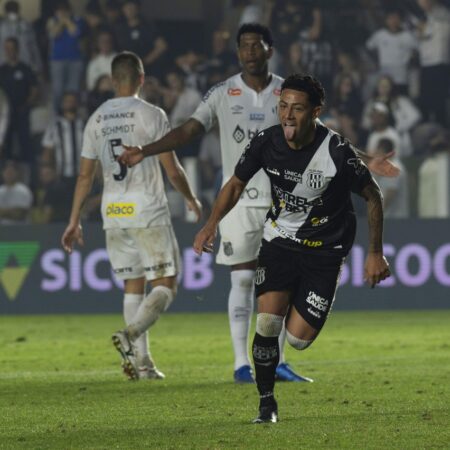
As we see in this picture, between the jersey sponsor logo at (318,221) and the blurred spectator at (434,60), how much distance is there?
37.4 ft

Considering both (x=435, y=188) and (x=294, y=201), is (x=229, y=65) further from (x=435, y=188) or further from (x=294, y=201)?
(x=294, y=201)

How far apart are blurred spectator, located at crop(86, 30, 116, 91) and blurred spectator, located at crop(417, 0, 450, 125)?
13.3 feet

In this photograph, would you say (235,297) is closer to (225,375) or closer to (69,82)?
(225,375)

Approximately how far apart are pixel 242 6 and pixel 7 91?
10.7ft

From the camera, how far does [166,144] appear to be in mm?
8672

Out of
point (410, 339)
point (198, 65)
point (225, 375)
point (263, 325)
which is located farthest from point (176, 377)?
point (198, 65)

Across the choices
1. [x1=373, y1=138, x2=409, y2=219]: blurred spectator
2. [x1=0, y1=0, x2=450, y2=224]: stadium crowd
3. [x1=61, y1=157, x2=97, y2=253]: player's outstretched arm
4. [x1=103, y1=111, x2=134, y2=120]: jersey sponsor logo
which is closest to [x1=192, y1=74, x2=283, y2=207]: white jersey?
[x1=103, y1=111, x2=134, y2=120]: jersey sponsor logo

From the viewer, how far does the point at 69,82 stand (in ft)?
60.2

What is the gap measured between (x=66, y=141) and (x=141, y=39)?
1.87m

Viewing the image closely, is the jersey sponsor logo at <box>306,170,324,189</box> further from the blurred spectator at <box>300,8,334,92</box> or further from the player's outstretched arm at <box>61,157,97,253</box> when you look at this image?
the blurred spectator at <box>300,8,334,92</box>

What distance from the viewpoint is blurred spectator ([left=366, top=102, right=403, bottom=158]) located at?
18.1 metres

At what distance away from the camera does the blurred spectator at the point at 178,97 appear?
59.7 ft

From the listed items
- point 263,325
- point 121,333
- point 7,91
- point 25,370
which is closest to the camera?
point 263,325

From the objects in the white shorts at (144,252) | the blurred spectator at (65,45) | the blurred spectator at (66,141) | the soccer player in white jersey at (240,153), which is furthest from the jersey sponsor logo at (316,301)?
the blurred spectator at (65,45)
